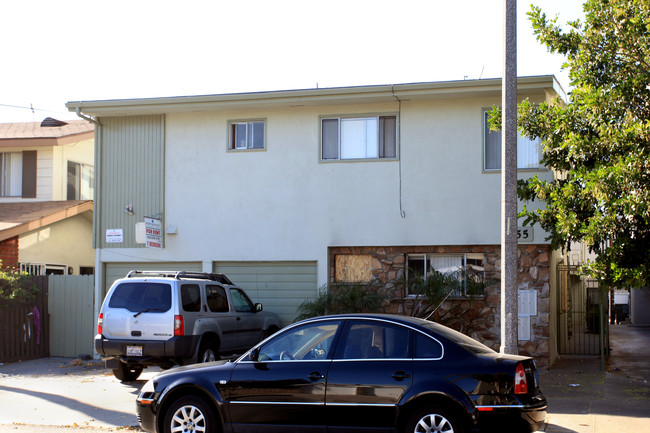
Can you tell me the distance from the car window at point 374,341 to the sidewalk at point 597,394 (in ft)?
9.71

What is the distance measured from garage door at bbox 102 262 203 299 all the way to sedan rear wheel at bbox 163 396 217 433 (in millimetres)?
8308

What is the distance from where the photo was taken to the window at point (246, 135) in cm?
1611

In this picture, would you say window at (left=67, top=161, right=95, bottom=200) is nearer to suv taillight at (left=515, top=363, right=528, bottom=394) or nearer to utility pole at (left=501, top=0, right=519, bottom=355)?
utility pole at (left=501, top=0, right=519, bottom=355)

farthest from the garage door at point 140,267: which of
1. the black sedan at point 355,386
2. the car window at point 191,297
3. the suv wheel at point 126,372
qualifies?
the black sedan at point 355,386

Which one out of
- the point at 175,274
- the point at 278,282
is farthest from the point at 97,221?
the point at 175,274

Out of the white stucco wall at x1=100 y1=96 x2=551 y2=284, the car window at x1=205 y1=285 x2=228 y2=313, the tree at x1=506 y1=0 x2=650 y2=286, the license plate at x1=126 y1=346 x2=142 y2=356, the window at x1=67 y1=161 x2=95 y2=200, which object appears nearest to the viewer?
the tree at x1=506 y1=0 x2=650 y2=286

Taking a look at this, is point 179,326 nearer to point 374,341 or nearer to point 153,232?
point 153,232

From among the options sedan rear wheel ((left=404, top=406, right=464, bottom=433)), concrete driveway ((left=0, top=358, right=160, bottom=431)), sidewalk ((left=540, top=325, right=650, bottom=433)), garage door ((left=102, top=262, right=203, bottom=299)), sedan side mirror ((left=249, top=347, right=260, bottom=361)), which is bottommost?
concrete driveway ((left=0, top=358, right=160, bottom=431))

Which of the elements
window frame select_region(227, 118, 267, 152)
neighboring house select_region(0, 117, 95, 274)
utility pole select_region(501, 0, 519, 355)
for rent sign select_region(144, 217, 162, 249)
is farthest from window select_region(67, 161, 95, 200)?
utility pole select_region(501, 0, 519, 355)

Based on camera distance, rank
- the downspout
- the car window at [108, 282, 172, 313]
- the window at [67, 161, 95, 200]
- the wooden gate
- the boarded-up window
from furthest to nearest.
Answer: the window at [67, 161, 95, 200]
the wooden gate
the downspout
the boarded-up window
the car window at [108, 282, 172, 313]

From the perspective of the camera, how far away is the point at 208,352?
12.4 m

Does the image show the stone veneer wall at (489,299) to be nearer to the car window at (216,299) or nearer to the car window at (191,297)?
the car window at (216,299)

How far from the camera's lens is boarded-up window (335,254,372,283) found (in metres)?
15.1

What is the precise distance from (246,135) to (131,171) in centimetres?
292
